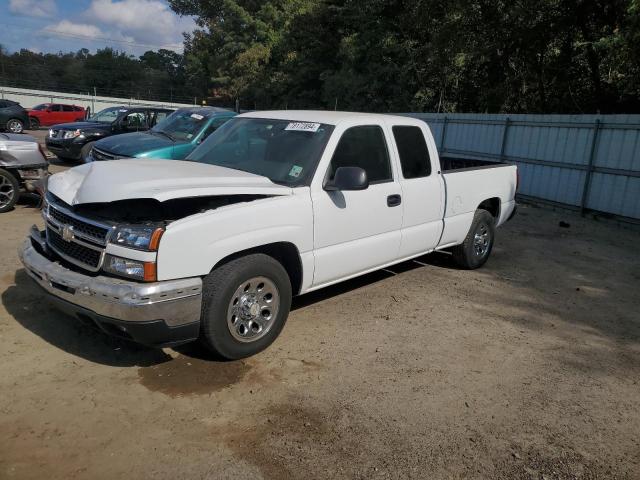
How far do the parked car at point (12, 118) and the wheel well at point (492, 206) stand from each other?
76.5ft

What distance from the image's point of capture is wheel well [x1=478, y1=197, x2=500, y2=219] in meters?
6.95

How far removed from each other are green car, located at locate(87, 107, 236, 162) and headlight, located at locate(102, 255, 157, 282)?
18.0 feet

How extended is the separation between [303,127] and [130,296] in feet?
7.43

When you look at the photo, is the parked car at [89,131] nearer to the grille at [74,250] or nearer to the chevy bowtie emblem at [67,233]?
the grille at [74,250]

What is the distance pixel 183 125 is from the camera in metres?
10.0

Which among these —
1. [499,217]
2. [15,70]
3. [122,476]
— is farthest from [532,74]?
[15,70]

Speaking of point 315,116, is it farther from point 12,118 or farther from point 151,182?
point 12,118

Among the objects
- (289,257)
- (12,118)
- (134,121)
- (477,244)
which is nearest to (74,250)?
(289,257)

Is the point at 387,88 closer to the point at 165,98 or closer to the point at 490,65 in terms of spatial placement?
the point at 490,65

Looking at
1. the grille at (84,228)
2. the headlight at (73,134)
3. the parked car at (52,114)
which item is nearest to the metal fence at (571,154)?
the grille at (84,228)

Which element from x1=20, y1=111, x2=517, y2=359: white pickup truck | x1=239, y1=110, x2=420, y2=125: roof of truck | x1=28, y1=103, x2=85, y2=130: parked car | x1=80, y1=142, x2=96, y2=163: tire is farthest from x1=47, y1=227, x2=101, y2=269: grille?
x1=28, y1=103, x2=85, y2=130: parked car

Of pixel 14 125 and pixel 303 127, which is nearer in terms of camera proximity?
pixel 303 127

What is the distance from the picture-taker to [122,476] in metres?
2.77

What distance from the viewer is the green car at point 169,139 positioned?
8.74 meters
